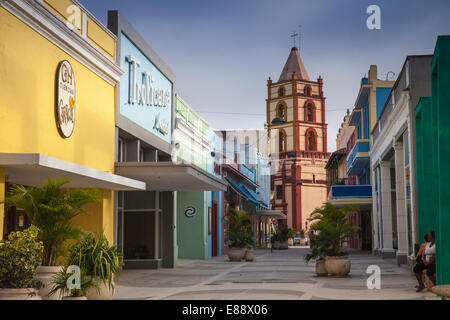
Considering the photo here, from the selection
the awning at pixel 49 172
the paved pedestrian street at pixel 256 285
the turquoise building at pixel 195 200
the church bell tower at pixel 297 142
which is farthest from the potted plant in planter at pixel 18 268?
the church bell tower at pixel 297 142

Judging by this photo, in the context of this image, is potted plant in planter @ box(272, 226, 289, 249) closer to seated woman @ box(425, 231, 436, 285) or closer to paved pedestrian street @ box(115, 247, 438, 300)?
paved pedestrian street @ box(115, 247, 438, 300)

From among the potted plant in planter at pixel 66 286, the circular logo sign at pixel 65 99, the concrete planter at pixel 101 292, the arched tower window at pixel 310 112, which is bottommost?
the concrete planter at pixel 101 292

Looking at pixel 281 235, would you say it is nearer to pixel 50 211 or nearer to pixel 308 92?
pixel 50 211

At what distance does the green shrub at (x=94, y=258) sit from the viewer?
10.4m

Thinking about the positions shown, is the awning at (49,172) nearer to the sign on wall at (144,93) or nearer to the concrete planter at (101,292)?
the concrete planter at (101,292)

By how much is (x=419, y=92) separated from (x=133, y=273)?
36.2 feet

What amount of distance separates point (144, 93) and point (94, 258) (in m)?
9.57

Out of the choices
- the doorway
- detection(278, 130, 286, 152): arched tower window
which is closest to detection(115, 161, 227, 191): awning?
the doorway

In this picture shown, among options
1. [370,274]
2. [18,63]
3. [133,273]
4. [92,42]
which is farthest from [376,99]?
[18,63]

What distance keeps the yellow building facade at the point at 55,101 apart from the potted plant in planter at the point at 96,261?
134cm

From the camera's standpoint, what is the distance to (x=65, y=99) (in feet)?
43.3

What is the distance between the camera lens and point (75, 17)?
1399 cm
